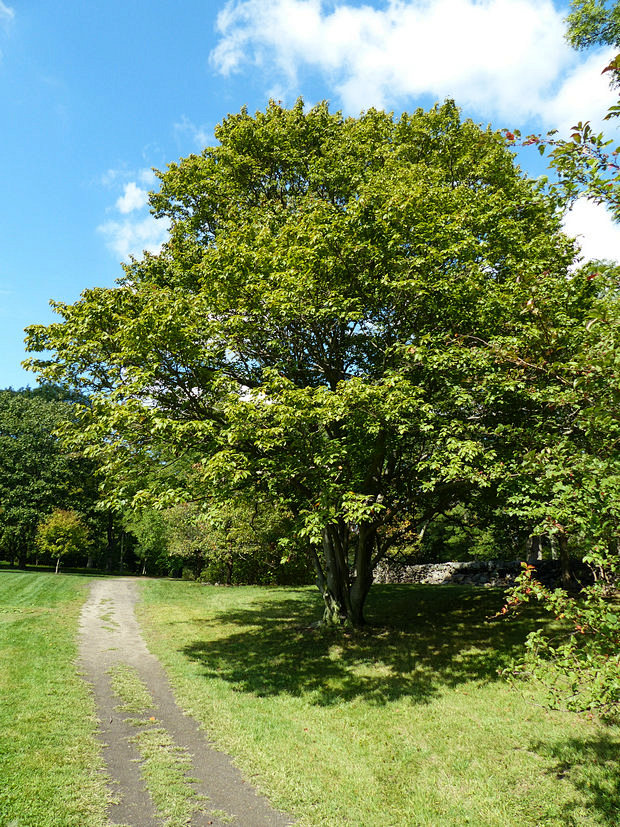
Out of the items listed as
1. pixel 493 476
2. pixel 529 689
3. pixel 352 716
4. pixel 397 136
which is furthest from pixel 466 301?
pixel 352 716

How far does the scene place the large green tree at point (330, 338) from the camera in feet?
33.4

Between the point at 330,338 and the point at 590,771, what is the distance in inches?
429

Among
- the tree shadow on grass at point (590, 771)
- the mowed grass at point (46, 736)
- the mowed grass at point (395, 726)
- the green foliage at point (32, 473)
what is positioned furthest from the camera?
the green foliage at point (32, 473)

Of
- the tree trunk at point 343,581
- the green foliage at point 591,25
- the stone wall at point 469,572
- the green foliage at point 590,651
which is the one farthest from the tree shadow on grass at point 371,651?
the green foliage at point 591,25

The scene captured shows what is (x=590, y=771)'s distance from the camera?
20.9 ft

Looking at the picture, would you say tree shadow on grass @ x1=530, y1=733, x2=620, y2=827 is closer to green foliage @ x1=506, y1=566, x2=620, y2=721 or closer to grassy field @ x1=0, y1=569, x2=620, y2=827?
grassy field @ x1=0, y1=569, x2=620, y2=827

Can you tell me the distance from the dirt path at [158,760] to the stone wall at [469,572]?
12.5 metres

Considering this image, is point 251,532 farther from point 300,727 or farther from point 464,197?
point 464,197

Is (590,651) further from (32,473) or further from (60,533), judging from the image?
(32,473)

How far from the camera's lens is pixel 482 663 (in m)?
11.2

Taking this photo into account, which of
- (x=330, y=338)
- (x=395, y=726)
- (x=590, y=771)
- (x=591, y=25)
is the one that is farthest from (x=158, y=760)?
(x=591, y=25)

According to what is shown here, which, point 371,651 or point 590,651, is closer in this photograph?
point 590,651

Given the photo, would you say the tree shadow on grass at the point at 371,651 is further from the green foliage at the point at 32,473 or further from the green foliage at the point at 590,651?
the green foliage at the point at 32,473

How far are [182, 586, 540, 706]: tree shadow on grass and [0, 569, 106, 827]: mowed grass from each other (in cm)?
327
